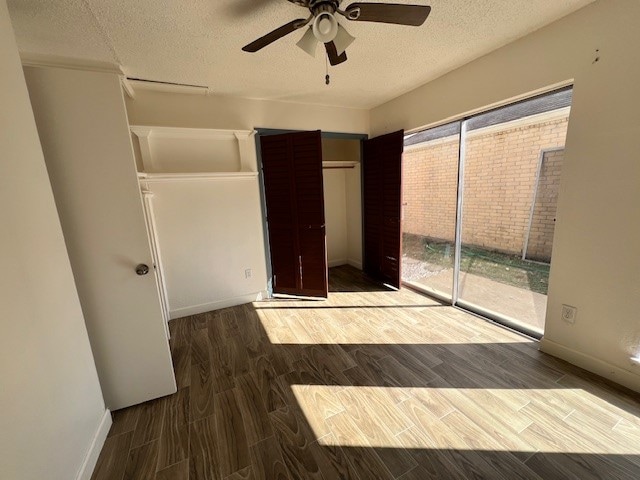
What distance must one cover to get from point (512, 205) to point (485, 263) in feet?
2.48

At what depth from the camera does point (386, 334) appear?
2.46 meters

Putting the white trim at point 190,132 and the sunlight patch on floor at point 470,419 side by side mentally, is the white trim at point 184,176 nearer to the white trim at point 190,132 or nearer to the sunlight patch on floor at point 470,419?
the white trim at point 190,132

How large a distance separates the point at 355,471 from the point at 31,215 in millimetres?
1907

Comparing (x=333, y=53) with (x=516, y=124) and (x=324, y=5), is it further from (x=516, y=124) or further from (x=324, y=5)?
(x=516, y=124)

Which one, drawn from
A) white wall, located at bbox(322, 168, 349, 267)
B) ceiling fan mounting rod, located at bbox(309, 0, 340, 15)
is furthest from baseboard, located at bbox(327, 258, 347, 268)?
ceiling fan mounting rod, located at bbox(309, 0, 340, 15)

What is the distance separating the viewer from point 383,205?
354 cm

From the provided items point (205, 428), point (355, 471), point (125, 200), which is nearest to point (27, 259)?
point (125, 200)

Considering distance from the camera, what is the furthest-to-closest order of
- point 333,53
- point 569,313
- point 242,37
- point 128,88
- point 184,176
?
point 184,176 < point 128,88 < point 569,313 < point 242,37 < point 333,53

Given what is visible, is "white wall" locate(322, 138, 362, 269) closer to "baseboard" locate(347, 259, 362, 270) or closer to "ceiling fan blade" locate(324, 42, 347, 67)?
"baseboard" locate(347, 259, 362, 270)

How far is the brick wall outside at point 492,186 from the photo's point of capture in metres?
2.26

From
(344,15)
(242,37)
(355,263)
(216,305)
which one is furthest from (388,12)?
(355,263)

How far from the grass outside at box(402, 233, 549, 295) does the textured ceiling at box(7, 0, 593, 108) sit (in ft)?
6.30

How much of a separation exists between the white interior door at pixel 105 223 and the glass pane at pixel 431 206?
2.80 meters

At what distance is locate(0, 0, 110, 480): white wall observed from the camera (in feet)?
3.10
